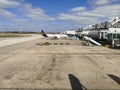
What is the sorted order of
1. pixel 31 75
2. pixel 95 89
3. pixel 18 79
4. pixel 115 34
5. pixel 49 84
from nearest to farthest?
pixel 95 89, pixel 49 84, pixel 18 79, pixel 31 75, pixel 115 34

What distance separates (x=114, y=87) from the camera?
10.2 meters

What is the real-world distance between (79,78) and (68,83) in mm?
1421

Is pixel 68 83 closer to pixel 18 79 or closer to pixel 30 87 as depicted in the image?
pixel 30 87

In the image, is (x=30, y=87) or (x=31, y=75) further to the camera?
(x=31, y=75)

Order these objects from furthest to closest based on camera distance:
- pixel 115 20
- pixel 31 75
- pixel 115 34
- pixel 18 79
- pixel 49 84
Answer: pixel 115 20 → pixel 115 34 → pixel 31 75 → pixel 18 79 → pixel 49 84

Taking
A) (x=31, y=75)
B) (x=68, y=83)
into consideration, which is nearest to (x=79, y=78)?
(x=68, y=83)

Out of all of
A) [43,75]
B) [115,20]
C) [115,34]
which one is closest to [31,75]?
[43,75]

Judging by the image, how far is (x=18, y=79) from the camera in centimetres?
1189

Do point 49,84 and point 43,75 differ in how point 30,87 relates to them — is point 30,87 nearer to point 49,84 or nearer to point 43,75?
point 49,84

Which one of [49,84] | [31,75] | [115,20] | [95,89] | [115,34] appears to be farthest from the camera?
[115,20]

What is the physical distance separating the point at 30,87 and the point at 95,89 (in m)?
3.15

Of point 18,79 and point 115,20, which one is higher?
point 115,20

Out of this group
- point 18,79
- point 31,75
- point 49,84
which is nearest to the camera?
point 49,84

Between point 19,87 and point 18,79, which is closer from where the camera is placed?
point 19,87
